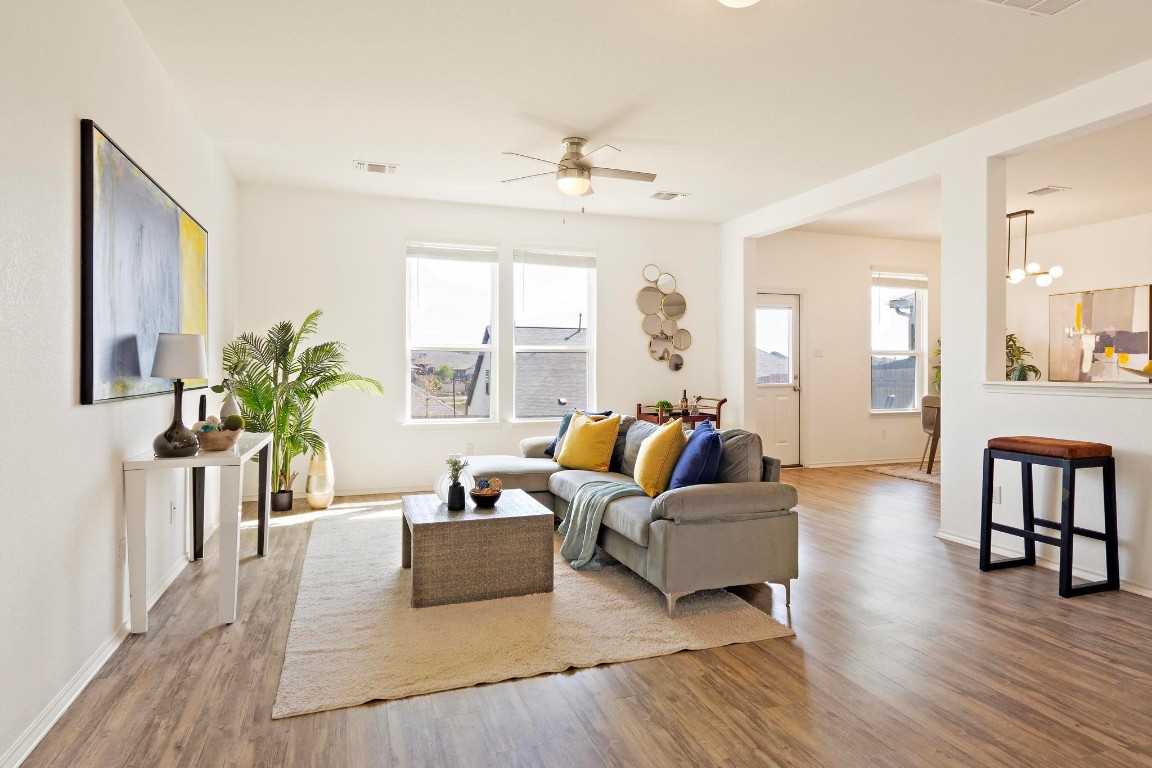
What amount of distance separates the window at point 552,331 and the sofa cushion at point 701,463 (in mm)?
3366

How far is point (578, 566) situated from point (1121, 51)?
377 cm

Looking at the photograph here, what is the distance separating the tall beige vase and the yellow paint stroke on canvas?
141 cm

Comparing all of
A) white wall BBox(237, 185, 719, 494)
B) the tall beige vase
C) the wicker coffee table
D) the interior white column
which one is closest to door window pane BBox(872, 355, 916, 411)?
white wall BBox(237, 185, 719, 494)

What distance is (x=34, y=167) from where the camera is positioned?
2.04 metres

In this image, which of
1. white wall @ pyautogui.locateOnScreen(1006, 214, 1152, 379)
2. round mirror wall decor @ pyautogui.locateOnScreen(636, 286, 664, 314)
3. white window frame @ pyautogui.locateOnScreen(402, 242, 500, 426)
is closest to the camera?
white window frame @ pyautogui.locateOnScreen(402, 242, 500, 426)

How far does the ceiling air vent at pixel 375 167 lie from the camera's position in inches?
199

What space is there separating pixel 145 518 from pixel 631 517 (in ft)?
7.12

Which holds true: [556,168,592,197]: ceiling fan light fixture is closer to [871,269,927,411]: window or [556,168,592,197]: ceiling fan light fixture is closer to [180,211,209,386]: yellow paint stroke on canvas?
[180,211,209,386]: yellow paint stroke on canvas

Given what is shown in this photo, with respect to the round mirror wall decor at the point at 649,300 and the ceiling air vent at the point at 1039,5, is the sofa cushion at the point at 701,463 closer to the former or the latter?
the ceiling air vent at the point at 1039,5

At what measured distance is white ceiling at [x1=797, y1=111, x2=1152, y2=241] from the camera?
4633 millimetres

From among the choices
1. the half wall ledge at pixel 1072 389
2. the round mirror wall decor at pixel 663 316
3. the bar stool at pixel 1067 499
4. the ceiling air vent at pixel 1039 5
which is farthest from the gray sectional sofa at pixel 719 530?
the round mirror wall decor at pixel 663 316

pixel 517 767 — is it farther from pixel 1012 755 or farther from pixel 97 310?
pixel 97 310

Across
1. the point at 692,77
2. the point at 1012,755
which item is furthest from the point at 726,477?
the point at 692,77

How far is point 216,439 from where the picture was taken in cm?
306
